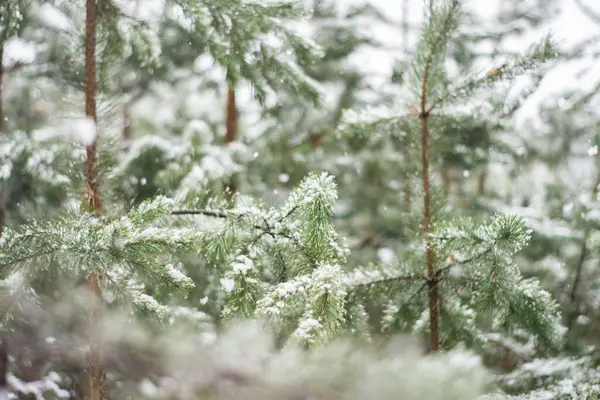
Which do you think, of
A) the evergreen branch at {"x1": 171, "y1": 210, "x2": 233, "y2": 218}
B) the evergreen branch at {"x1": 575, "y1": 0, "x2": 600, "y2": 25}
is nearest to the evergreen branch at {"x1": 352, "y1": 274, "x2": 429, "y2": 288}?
the evergreen branch at {"x1": 171, "y1": 210, "x2": 233, "y2": 218}

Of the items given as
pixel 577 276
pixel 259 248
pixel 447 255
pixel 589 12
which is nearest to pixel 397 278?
pixel 447 255

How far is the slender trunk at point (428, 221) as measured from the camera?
172cm

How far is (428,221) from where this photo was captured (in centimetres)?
180

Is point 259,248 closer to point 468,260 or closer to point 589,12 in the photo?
point 468,260

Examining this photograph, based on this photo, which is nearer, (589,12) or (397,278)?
(397,278)

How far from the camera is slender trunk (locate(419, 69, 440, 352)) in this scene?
5.64ft

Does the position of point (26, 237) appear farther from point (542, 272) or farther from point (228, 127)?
point (542, 272)

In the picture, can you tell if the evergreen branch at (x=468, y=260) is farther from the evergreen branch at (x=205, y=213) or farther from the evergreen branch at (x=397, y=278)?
the evergreen branch at (x=205, y=213)

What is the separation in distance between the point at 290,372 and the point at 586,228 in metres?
3.17

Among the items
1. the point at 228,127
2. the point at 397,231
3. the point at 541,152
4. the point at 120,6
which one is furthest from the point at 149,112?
the point at 541,152

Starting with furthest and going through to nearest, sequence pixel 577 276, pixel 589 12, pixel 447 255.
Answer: pixel 577 276 < pixel 589 12 < pixel 447 255

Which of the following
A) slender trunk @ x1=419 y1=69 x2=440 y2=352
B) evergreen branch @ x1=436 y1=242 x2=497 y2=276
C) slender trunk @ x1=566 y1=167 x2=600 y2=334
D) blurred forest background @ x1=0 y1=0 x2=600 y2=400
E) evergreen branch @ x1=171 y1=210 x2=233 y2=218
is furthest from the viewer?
slender trunk @ x1=566 y1=167 x2=600 y2=334

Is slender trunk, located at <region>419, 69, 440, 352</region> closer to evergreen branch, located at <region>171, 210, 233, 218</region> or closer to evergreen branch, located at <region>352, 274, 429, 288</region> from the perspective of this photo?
evergreen branch, located at <region>352, 274, 429, 288</region>

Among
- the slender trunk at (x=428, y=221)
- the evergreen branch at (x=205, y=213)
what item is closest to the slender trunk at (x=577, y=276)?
the slender trunk at (x=428, y=221)
